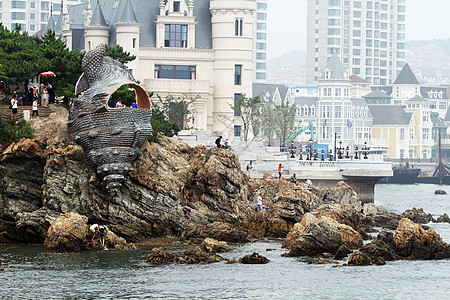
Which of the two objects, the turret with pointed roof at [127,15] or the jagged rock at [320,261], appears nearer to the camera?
the jagged rock at [320,261]

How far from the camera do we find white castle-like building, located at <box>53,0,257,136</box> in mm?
96625

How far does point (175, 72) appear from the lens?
9831 centimetres

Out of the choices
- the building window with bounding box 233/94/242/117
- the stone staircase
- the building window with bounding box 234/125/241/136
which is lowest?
the building window with bounding box 234/125/241/136

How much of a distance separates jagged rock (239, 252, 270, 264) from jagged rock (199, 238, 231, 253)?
95.3 inches

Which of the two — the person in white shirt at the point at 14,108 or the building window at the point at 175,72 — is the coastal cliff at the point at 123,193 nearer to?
the person in white shirt at the point at 14,108

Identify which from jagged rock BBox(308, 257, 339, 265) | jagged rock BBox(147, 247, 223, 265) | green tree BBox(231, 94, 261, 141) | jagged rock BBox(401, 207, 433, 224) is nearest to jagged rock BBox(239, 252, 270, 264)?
jagged rock BBox(147, 247, 223, 265)

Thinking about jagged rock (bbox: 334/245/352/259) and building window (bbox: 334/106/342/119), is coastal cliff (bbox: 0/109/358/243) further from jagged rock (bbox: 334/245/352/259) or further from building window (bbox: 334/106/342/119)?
building window (bbox: 334/106/342/119)

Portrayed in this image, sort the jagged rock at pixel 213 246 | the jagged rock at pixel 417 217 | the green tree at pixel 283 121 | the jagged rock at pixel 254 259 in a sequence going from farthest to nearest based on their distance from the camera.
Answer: the green tree at pixel 283 121 → the jagged rock at pixel 417 217 → the jagged rock at pixel 213 246 → the jagged rock at pixel 254 259

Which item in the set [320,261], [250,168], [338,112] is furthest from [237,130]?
[338,112]

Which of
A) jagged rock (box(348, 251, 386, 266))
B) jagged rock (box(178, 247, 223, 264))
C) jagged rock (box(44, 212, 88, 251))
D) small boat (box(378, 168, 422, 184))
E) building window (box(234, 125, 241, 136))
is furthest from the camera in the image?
small boat (box(378, 168, 422, 184))

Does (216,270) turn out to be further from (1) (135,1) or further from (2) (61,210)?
(1) (135,1)

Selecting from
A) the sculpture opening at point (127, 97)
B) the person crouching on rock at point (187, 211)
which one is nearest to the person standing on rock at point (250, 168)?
the sculpture opening at point (127, 97)

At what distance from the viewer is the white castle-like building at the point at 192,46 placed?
96.6 metres

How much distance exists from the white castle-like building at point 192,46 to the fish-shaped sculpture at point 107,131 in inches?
1895
